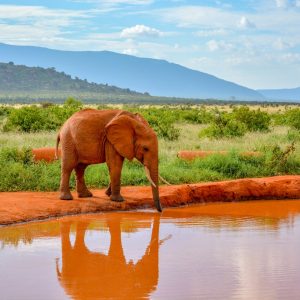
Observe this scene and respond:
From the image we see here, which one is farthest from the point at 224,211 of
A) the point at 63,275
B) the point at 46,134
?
the point at 46,134

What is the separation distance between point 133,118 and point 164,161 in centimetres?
558

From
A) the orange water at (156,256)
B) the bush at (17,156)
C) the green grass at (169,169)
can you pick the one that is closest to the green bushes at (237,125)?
the green grass at (169,169)

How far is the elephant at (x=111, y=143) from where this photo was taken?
489 inches

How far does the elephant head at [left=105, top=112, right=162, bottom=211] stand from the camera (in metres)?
12.4

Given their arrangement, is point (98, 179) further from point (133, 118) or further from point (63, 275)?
point (63, 275)

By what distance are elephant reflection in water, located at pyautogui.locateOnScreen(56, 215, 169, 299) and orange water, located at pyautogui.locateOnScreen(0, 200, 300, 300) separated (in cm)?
1

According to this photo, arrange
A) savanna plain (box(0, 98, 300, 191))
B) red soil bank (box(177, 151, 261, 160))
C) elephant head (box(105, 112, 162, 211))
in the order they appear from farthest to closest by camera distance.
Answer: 1. red soil bank (box(177, 151, 261, 160))
2. savanna plain (box(0, 98, 300, 191))
3. elephant head (box(105, 112, 162, 211))

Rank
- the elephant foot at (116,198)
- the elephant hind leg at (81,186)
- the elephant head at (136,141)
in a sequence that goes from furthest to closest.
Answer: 1. the elephant hind leg at (81,186)
2. the elephant foot at (116,198)
3. the elephant head at (136,141)

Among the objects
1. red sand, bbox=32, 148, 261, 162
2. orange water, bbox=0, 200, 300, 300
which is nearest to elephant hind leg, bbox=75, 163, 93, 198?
orange water, bbox=0, 200, 300, 300

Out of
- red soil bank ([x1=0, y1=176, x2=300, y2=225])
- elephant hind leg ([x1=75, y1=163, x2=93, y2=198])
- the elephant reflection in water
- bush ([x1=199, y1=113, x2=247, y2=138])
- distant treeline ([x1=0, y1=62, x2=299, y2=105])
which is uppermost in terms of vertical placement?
distant treeline ([x1=0, y1=62, x2=299, y2=105])

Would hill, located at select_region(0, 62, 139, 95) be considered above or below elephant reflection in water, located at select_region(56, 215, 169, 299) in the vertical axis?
above

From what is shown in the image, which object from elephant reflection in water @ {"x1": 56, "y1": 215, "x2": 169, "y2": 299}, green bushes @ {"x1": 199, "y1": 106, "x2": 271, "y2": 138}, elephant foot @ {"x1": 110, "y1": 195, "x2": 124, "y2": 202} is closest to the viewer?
elephant reflection in water @ {"x1": 56, "y1": 215, "x2": 169, "y2": 299}

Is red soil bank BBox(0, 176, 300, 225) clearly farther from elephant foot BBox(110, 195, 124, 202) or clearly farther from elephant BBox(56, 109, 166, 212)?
elephant BBox(56, 109, 166, 212)

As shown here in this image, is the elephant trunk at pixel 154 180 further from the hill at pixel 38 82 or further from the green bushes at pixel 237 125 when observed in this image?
the hill at pixel 38 82
